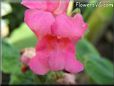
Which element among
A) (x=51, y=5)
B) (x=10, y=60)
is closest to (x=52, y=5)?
(x=51, y=5)

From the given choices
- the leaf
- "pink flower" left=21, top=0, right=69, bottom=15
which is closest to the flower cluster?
"pink flower" left=21, top=0, right=69, bottom=15

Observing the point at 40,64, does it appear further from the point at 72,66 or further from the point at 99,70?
the point at 99,70

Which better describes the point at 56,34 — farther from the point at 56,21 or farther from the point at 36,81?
the point at 36,81

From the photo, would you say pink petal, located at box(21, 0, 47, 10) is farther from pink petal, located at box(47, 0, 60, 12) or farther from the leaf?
the leaf

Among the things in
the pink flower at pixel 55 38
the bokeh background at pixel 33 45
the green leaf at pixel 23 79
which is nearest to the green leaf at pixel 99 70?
the bokeh background at pixel 33 45

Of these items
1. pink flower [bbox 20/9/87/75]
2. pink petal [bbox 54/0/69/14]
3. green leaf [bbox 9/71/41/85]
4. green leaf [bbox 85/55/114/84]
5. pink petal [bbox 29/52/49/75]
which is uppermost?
pink petal [bbox 54/0/69/14]

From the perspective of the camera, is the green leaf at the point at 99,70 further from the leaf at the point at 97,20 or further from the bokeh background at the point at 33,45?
the leaf at the point at 97,20
